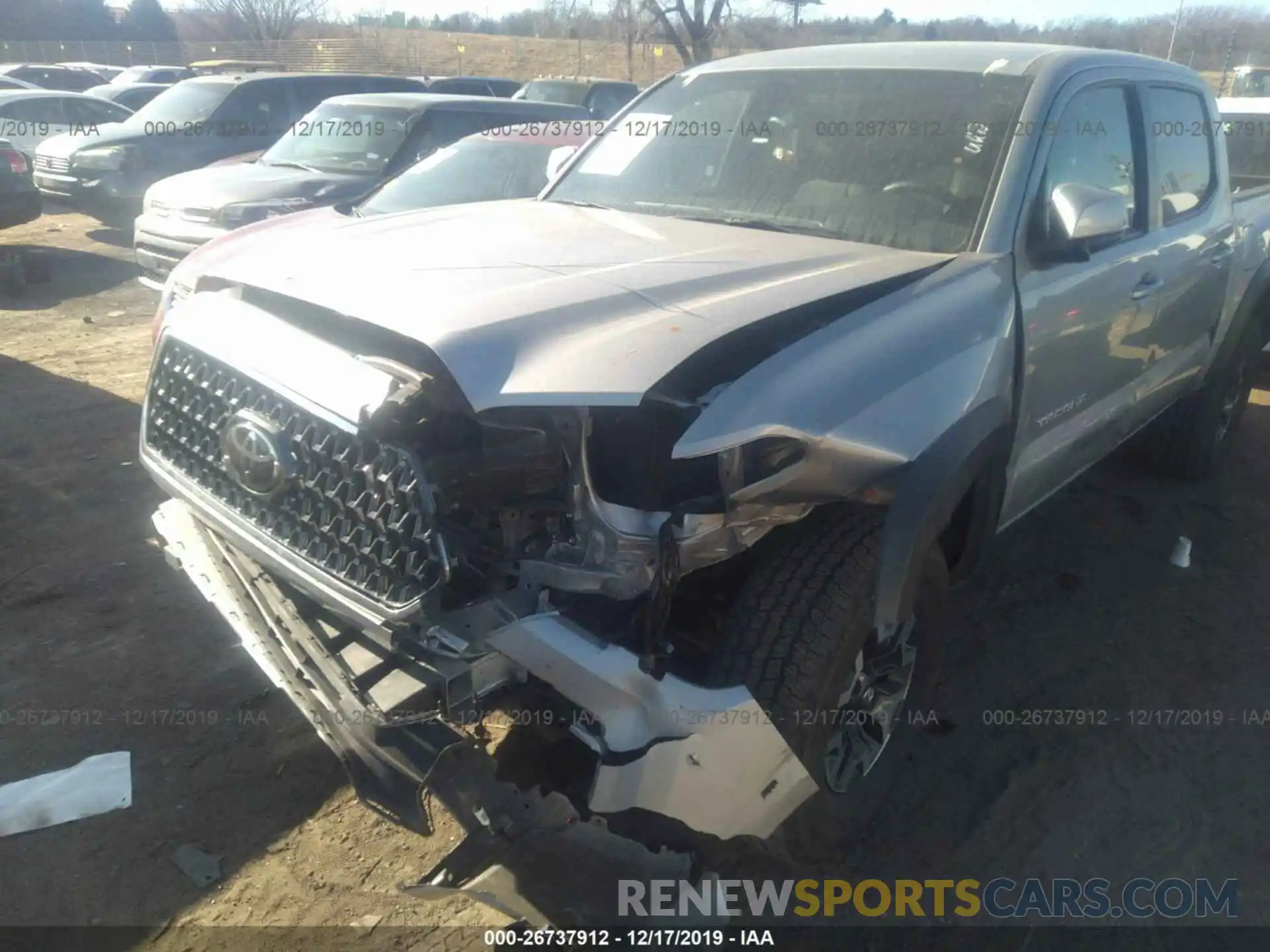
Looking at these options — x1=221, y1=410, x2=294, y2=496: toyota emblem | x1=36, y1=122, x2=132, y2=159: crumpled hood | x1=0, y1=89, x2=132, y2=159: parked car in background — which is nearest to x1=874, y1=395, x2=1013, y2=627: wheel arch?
x1=221, y1=410, x2=294, y2=496: toyota emblem

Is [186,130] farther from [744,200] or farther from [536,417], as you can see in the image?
[536,417]

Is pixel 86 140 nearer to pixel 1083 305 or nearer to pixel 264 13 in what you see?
pixel 1083 305

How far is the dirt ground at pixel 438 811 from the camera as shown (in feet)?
8.43

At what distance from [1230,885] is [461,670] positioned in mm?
2166

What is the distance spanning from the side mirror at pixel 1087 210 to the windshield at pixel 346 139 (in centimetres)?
610

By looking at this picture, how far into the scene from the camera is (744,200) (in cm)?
333

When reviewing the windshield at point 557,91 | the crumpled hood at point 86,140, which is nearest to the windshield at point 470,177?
the crumpled hood at point 86,140

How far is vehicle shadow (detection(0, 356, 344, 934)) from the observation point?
254cm

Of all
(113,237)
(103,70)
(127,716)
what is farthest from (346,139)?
(103,70)

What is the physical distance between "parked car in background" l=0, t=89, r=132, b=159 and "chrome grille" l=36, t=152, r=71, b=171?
161cm

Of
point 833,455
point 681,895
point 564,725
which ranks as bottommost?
point 681,895

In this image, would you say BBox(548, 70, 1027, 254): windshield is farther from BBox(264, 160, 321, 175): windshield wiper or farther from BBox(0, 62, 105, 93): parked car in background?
BBox(0, 62, 105, 93): parked car in background

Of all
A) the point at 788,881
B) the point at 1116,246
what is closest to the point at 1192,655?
the point at 1116,246

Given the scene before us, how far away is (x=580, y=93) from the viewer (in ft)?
53.5
